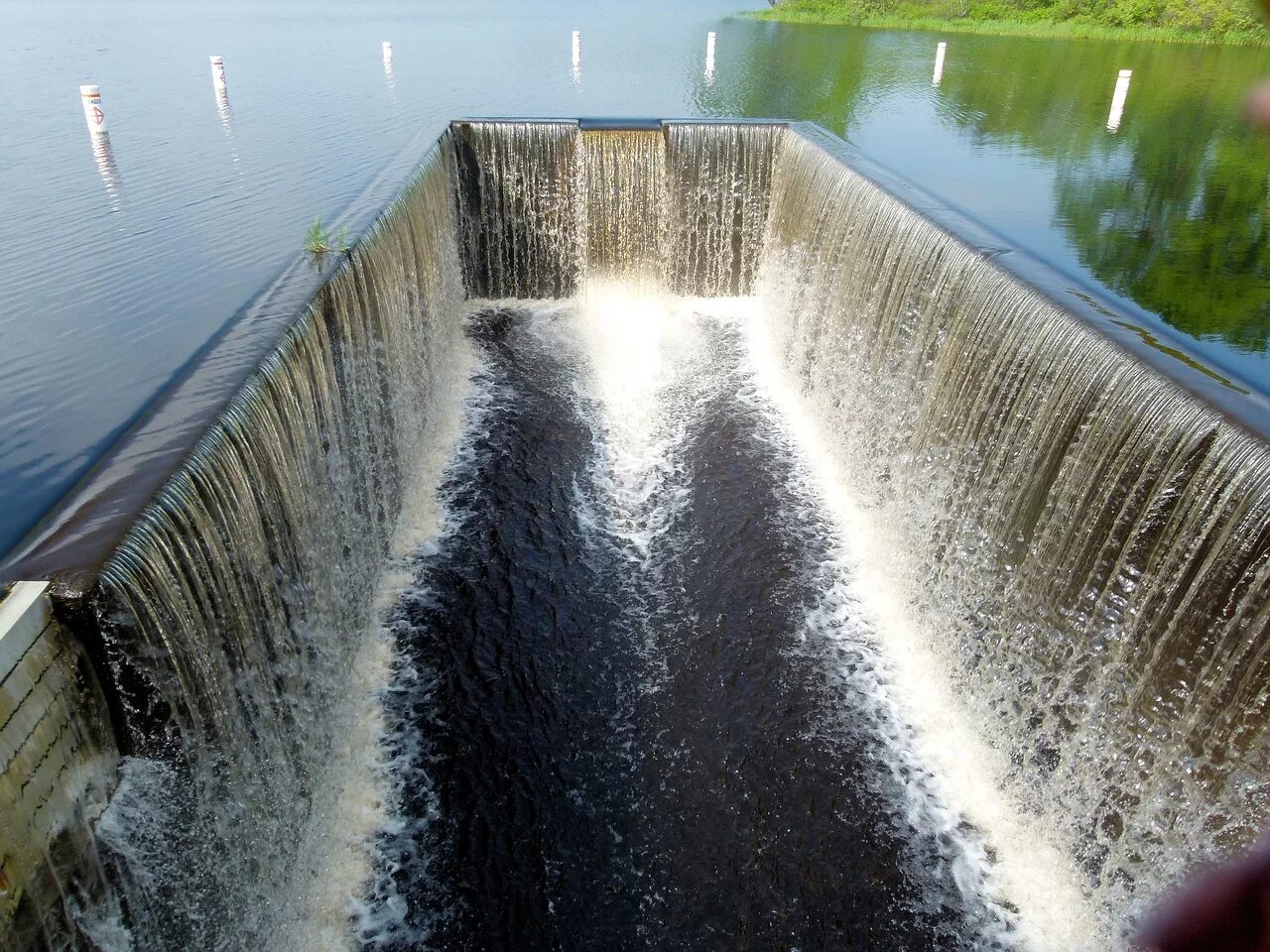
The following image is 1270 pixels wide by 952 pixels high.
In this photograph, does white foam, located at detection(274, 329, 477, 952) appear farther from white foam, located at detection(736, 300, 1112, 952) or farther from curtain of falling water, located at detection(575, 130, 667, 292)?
curtain of falling water, located at detection(575, 130, 667, 292)

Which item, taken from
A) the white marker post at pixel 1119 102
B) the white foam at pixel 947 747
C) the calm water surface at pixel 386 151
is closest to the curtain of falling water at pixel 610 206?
the calm water surface at pixel 386 151

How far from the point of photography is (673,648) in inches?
274

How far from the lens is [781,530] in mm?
8336

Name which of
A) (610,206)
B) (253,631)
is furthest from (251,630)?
(610,206)

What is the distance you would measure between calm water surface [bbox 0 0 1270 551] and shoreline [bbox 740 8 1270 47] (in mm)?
1260

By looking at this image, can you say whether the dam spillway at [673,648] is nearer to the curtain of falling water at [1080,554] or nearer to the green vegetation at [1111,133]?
the curtain of falling water at [1080,554]

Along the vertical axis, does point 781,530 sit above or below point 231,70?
below

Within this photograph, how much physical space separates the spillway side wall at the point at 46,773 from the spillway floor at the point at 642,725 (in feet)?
6.36

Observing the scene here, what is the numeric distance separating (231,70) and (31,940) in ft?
66.5

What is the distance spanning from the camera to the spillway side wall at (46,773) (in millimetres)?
3248

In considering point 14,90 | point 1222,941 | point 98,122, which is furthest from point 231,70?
point 1222,941

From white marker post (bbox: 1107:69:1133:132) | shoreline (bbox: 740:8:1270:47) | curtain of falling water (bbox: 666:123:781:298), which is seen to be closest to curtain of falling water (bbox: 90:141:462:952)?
curtain of falling water (bbox: 666:123:781:298)

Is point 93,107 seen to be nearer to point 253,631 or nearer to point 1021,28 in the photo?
point 253,631

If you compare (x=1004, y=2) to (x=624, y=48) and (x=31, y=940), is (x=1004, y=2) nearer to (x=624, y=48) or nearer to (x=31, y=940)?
(x=624, y=48)
